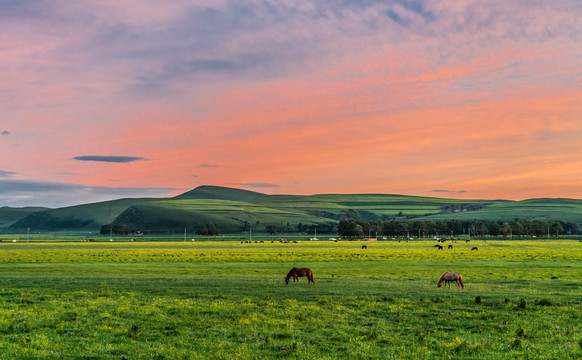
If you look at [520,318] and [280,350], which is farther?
[520,318]

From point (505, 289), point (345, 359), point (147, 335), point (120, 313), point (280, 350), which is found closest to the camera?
point (345, 359)

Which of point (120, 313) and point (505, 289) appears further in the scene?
point (505, 289)

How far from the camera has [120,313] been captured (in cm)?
2264

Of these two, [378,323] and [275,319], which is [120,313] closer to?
[275,319]

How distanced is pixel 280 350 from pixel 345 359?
2325 millimetres

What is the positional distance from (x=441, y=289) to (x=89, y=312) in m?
21.6

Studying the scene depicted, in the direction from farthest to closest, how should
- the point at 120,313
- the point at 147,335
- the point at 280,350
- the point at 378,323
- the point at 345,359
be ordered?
the point at 120,313, the point at 378,323, the point at 147,335, the point at 280,350, the point at 345,359

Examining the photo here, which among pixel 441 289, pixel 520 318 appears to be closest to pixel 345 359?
pixel 520 318

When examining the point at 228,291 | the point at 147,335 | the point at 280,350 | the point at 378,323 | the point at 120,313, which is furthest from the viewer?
the point at 228,291

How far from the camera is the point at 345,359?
15023 mm

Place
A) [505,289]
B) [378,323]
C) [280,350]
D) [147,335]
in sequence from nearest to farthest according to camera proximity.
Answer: [280,350] → [147,335] → [378,323] → [505,289]

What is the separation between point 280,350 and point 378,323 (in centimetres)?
594

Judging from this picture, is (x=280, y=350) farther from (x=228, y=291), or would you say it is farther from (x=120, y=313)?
(x=228, y=291)

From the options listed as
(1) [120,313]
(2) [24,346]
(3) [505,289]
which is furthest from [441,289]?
(2) [24,346]
